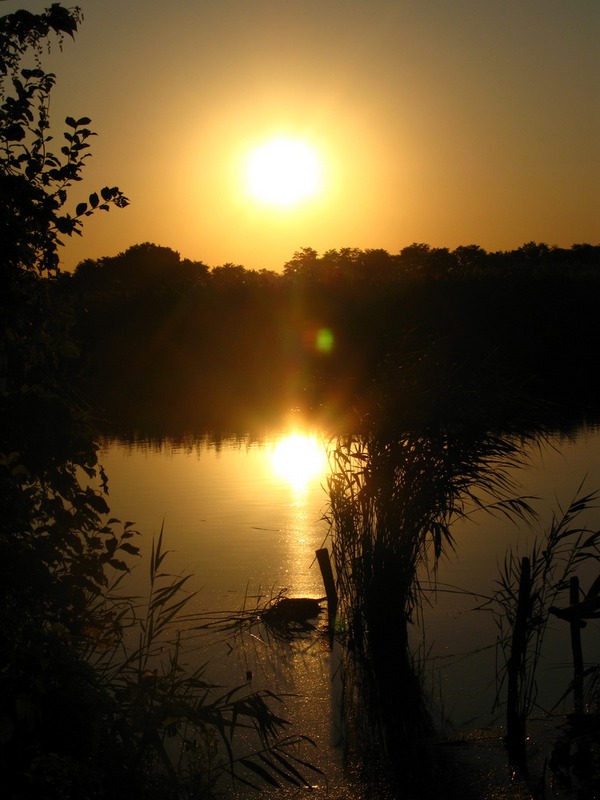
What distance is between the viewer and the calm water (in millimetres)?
6969

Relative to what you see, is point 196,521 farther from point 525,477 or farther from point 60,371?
point 60,371

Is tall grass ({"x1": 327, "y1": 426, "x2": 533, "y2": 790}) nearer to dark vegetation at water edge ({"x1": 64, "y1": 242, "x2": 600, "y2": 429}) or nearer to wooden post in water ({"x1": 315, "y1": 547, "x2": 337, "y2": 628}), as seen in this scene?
wooden post in water ({"x1": 315, "y1": 547, "x2": 337, "y2": 628})

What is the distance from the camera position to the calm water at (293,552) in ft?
22.9

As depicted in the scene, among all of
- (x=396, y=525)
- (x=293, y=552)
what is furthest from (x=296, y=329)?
(x=396, y=525)

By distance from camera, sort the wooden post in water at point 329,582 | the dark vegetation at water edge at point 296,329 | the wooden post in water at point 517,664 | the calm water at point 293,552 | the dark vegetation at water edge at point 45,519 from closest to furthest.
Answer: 1. the dark vegetation at water edge at point 45,519
2. the wooden post in water at point 517,664
3. the calm water at point 293,552
4. the wooden post in water at point 329,582
5. the dark vegetation at water edge at point 296,329

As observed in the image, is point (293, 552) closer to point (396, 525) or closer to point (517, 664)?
point (396, 525)

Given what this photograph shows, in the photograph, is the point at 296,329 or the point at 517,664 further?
the point at 296,329

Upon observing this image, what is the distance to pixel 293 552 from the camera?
11273mm

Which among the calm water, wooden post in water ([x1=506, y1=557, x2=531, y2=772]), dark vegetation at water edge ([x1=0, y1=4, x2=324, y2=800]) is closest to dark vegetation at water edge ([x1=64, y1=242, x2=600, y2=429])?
the calm water

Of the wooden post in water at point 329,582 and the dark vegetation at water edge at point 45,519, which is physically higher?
the dark vegetation at water edge at point 45,519

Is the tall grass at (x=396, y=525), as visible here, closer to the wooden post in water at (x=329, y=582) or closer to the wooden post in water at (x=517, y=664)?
the wooden post in water at (x=329, y=582)

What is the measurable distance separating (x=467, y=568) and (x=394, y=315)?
89.1 feet

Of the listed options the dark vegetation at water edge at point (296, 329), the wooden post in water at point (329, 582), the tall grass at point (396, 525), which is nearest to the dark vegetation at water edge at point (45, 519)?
the tall grass at point (396, 525)

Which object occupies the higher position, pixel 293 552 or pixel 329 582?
pixel 329 582
